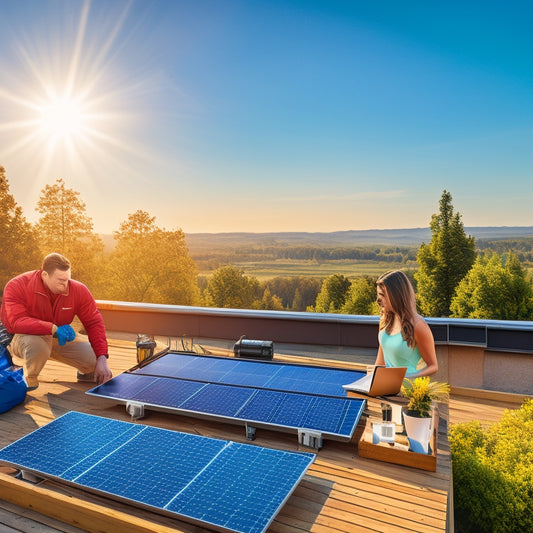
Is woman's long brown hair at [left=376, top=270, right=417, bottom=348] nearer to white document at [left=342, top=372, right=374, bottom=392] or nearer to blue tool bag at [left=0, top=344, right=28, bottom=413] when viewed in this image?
white document at [left=342, top=372, right=374, bottom=392]

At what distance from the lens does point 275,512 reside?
5.00ft

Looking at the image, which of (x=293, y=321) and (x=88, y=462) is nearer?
(x=88, y=462)

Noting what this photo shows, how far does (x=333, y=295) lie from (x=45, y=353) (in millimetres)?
57021

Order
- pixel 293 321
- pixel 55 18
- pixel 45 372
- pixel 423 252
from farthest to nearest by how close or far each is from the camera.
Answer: pixel 423 252 < pixel 55 18 < pixel 293 321 < pixel 45 372

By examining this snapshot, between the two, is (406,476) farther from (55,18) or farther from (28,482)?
(55,18)

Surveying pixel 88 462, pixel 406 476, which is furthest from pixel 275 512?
pixel 88 462

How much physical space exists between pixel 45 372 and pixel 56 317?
1.34ft

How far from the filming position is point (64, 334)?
3.25m

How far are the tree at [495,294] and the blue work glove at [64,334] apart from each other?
149 ft

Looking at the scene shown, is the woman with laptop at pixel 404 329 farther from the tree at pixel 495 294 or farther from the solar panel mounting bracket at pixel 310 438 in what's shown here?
the tree at pixel 495 294

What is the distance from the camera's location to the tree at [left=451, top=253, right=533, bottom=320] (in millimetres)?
43500

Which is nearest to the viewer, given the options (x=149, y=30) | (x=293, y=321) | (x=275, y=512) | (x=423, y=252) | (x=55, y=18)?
(x=275, y=512)

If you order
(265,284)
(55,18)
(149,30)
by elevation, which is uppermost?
(149,30)

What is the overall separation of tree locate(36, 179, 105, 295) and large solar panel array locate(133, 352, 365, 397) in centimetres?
4565
